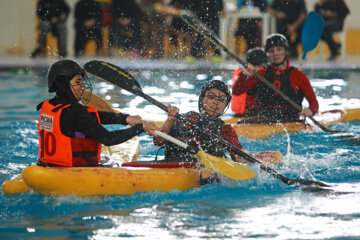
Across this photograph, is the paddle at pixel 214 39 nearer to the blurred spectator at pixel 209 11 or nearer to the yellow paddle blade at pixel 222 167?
the yellow paddle blade at pixel 222 167

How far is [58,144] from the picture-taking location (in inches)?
180

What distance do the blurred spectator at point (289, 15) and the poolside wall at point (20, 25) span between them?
1.86 meters

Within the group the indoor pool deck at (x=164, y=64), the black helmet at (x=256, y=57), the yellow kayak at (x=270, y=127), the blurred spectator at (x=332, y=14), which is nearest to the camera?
the yellow kayak at (x=270, y=127)

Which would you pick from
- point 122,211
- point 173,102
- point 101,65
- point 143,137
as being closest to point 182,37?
point 173,102

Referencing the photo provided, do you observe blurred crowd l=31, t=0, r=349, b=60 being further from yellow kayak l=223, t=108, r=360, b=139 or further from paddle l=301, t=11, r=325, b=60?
yellow kayak l=223, t=108, r=360, b=139

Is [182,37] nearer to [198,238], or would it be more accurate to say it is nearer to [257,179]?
[257,179]

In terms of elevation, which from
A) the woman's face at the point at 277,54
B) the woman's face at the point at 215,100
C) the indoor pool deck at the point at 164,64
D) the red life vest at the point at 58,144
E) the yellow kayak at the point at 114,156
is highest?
the woman's face at the point at 277,54

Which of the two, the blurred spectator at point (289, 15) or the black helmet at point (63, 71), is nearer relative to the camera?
the black helmet at point (63, 71)

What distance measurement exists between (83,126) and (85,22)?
10.3 metres

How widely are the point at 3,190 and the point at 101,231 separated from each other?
1.00 metres

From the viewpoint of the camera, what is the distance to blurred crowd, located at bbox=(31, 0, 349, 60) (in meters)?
14.1

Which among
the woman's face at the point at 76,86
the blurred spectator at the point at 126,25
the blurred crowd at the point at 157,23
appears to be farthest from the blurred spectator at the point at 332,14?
the woman's face at the point at 76,86

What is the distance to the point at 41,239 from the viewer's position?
3.83 metres

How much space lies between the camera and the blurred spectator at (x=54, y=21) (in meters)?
14.2
